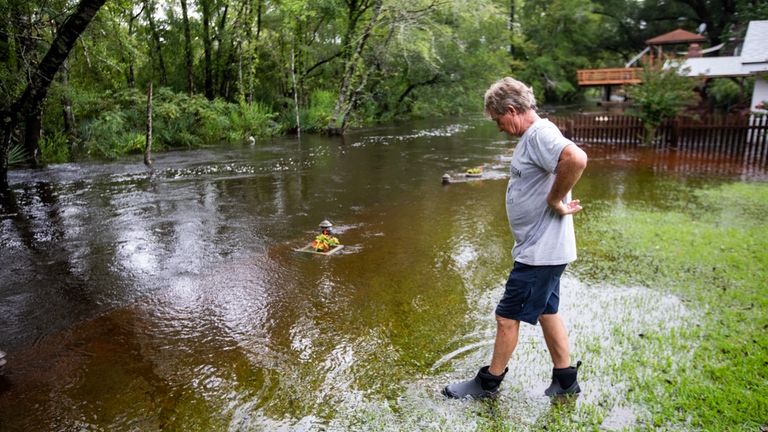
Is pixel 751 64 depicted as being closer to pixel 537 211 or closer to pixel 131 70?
pixel 537 211

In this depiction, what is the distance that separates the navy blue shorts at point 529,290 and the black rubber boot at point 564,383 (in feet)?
1.48

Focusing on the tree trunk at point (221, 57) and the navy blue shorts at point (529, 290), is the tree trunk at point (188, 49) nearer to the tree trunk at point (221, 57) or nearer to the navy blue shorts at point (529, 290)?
the tree trunk at point (221, 57)

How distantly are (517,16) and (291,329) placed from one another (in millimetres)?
45782

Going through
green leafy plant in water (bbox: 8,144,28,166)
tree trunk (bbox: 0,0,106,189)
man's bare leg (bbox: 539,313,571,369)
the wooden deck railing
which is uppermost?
→ the wooden deck railing

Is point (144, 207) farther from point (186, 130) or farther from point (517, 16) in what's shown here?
point (517, 16)

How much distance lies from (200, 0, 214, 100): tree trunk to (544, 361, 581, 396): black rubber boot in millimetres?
22188

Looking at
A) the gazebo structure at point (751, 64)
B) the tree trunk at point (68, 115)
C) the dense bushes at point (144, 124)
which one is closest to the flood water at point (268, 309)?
the dense bushes at point (144, 124)

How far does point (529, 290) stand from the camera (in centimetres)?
304

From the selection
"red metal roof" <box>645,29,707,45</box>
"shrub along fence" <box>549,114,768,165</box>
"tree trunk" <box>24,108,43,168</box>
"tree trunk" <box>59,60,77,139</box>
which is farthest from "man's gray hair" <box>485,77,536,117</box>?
"red metal roof" <box>645,29,707,45</box>

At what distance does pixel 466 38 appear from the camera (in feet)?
95.4

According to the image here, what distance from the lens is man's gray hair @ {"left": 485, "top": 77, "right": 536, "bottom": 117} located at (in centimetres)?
303

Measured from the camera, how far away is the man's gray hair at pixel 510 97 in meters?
3.03

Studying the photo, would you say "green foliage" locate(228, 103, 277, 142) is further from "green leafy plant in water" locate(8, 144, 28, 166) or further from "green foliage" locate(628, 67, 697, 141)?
"green foliage" locate(628, 67, 697, 141)

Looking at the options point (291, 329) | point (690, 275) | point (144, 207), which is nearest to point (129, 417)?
point (291, 329)
